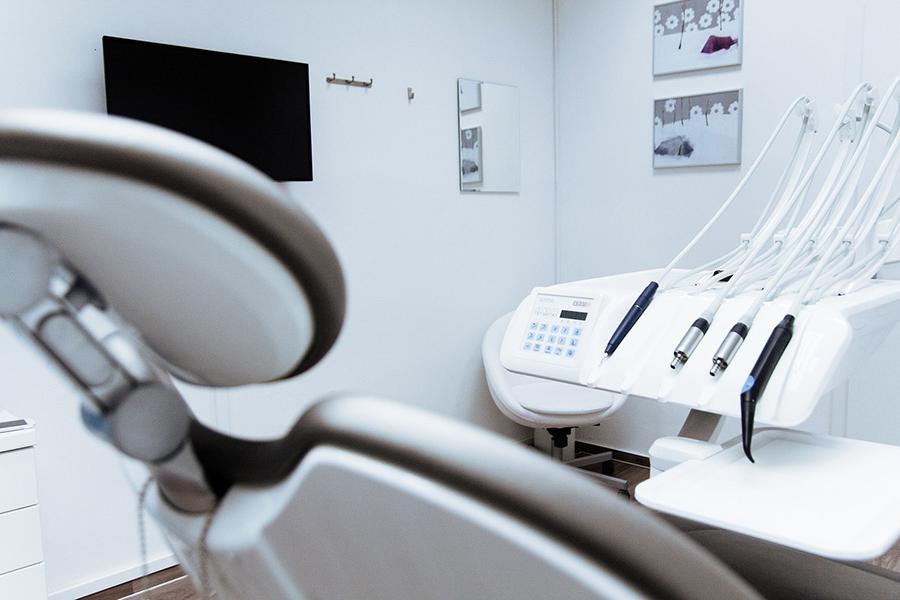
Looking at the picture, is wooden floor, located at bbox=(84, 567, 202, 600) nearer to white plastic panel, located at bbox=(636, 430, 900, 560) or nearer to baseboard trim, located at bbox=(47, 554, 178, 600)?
baseboard trim, located at bbox=(47, 554, 178, 600)

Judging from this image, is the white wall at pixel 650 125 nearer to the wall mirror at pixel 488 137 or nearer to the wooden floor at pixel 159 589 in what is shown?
the wall mirror at pixel 488 137

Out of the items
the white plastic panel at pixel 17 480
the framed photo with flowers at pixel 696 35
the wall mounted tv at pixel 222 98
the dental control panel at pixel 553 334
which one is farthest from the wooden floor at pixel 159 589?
the framed photo with flowers at pixel 696 35

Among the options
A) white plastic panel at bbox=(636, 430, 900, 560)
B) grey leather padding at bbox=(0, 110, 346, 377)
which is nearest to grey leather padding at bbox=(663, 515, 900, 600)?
white plastic panel at bbox=(636, 430, 900, 560)

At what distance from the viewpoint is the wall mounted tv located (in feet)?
7.57

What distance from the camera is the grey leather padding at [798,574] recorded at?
107cm

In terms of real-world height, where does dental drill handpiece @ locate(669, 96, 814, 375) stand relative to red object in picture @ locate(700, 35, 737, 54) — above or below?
below

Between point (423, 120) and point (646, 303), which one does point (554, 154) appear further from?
point (646, 303)

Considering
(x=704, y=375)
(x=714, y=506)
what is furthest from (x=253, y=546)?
(x=704, y=375)

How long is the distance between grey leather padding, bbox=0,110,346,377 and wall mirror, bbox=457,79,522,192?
3.32 metres

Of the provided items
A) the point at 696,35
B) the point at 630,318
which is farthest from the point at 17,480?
the point at 696,35

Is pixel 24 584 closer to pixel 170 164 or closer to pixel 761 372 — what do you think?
pixel 761 372

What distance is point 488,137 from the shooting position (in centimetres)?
363

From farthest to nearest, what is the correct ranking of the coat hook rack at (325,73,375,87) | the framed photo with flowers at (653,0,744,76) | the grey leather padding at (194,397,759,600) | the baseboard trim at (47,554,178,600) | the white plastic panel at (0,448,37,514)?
the framed photo with flowers at (653,0,744,76)
the coat hook rack at (325,73,375,87)
the baseboard trim at (47,554,178,600)
the white plastic panel at (0,448,37,514)
the grey leather padding at (194,397,759,600)

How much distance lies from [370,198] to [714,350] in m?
2.24
